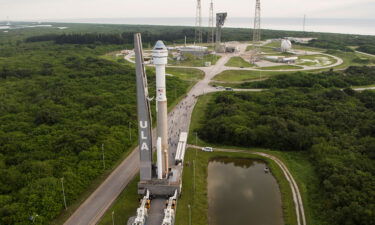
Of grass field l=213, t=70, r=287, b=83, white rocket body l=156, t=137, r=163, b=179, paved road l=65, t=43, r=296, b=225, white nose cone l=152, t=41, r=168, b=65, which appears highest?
white nose cone l=152, t=41, r=168, b=65

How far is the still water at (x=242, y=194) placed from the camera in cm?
3778

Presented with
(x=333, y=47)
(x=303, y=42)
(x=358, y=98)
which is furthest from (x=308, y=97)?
(x=303, y=42)

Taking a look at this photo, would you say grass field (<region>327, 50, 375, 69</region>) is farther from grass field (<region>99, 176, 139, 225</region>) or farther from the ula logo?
grass field (<region>99, 176, 139, 225</region>)

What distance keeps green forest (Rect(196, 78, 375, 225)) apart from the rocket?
751 inches

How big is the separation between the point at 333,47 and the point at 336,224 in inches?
6580

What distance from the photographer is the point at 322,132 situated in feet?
189

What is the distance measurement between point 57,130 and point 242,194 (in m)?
37.1

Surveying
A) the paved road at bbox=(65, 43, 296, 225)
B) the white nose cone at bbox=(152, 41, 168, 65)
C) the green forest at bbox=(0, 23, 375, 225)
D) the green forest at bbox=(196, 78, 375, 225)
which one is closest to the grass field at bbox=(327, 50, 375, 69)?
the green forest at bbox=(0, 23, 375, 225)

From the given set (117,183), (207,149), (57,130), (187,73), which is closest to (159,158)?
(117,183)

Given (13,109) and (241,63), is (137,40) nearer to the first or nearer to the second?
(13,109)

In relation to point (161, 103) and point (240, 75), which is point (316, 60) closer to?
point (240, 75)

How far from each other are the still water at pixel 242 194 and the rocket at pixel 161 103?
8457 millimetres

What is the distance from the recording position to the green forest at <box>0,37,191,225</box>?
37000 mm

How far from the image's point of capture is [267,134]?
2244 inches
